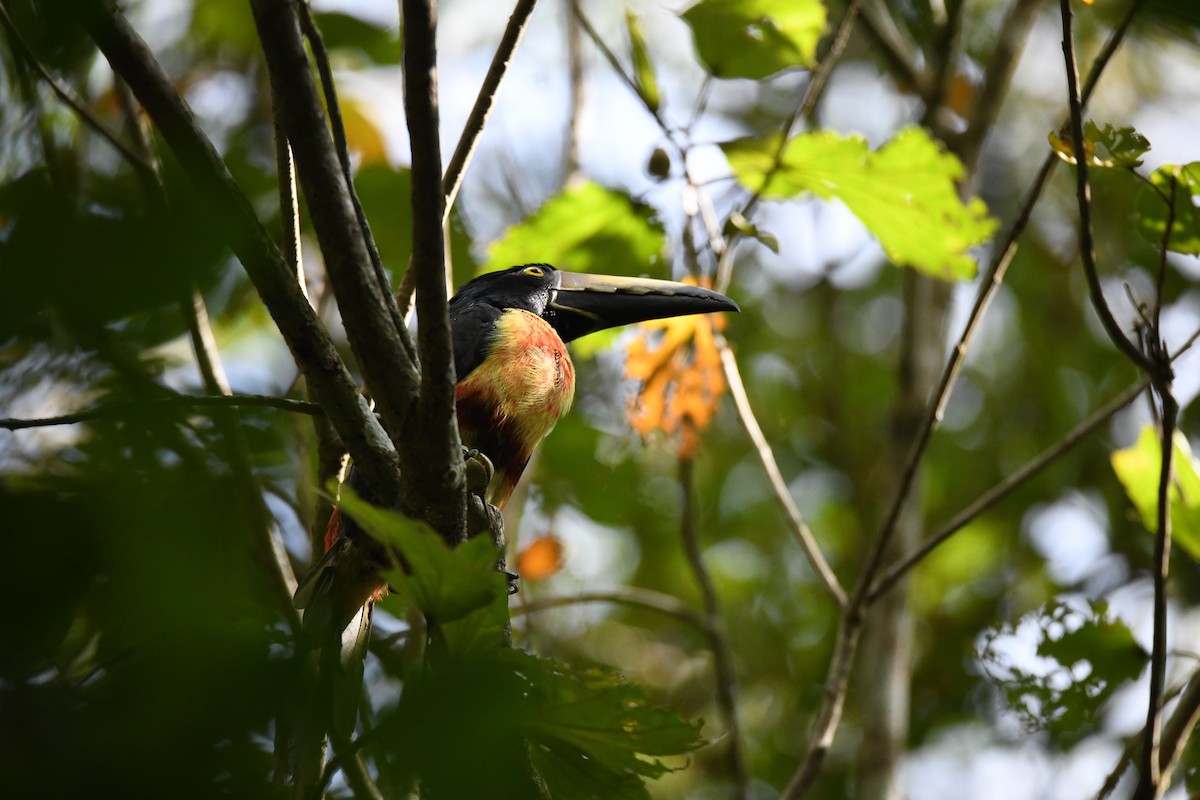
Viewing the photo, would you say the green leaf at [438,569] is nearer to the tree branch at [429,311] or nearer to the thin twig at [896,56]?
the tree branch at [429,311]

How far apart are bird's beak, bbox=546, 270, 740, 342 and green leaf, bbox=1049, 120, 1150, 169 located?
107 centimetres

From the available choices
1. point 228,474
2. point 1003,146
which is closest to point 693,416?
point 228,474

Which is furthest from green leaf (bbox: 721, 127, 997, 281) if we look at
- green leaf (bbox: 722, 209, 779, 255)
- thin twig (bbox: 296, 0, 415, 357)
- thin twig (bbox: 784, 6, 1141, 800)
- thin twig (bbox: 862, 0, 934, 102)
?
A: thin twig (bbox: 296, 0, 415, 357)

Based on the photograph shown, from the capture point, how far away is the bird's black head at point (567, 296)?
11.3ft

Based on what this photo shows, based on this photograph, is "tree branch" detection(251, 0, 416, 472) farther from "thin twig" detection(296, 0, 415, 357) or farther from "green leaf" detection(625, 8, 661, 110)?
"green leaf" detection(625, 8, 661, 110)

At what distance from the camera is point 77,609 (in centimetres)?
131

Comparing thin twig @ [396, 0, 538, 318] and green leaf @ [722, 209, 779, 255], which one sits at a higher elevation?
green leaf @ [722, 209, 779, 255]

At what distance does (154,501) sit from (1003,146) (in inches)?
236

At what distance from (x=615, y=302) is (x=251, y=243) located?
1908 millimetres

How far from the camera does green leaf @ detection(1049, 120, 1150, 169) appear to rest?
2.11 meters

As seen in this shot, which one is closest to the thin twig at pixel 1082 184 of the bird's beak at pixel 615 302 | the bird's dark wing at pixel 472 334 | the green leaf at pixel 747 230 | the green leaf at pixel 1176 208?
the green leaf at pixel 1176 208

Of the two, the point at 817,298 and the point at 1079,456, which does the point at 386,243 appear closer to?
the point at 817,298

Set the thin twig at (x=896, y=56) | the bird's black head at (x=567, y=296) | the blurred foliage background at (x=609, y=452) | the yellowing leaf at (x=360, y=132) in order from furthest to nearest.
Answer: the yellowing leaf at (x=360, y=132), the thin twig at (x=896, y=56), the bird's black head at (x=567, y=296), the blurred foliage background at (x=609, y=452)

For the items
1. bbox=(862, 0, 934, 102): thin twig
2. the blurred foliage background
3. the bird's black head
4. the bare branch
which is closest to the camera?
the blurred foliage background
